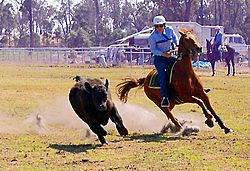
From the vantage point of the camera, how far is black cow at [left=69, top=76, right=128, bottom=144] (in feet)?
36.5

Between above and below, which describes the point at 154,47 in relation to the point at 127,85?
above

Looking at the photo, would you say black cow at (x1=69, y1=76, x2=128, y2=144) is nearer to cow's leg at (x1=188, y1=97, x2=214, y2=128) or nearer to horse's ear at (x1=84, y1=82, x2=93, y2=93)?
horse's ear at (x1=84, y1=82, x2=93, y2=93)

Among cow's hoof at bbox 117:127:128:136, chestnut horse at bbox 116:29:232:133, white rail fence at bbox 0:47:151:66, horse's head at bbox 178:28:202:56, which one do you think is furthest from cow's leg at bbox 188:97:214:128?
white rail fence at bbox 0:47:151:66

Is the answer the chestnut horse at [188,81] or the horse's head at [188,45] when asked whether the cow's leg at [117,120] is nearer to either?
the chestnut horse at [188,81]

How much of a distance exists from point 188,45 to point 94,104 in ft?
7.25

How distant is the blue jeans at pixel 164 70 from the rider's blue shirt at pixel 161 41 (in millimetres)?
150

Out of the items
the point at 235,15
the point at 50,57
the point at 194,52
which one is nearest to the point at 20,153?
the point at 194,52

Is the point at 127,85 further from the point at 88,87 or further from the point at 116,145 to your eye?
the point at 116,145

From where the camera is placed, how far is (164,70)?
12547mm

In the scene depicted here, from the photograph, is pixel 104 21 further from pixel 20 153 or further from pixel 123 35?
pixel 20 153

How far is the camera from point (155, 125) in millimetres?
14008

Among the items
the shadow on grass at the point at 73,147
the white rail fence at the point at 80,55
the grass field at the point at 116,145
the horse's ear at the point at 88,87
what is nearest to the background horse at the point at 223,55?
the white rail fence at the point at 80,55

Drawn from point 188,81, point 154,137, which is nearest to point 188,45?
point 188,81

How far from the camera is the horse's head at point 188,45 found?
1220 centimetres
